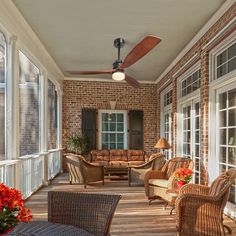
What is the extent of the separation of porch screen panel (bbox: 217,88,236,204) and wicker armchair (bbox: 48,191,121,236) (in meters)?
2.58

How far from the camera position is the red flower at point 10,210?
146 centimetres

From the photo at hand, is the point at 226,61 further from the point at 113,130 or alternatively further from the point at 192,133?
the point at 113,130

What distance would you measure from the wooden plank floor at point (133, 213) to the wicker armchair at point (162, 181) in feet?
0.58

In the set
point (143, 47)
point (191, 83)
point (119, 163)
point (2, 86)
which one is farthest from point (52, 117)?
point (143, 47)

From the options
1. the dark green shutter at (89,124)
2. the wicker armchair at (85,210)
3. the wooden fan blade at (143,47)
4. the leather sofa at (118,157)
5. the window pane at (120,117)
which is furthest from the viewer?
the window pane at (120,117)

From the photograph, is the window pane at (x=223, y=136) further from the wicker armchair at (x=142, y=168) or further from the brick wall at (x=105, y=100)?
the brick wall at (x=105, y=100)

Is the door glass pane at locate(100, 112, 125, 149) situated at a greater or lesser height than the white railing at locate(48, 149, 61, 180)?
greater

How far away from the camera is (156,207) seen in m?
4.50

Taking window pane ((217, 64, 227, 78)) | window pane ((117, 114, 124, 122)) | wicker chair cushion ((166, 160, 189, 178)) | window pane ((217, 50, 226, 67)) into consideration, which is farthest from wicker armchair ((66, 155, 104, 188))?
window pane ((217, 50, 226, 67))

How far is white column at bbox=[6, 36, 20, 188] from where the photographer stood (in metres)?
4.03

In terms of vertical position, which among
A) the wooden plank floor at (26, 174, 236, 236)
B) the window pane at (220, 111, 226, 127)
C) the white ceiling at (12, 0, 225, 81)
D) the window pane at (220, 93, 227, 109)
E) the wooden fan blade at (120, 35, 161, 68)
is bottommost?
the wooden plank floor at (26, 174, 236, 236)

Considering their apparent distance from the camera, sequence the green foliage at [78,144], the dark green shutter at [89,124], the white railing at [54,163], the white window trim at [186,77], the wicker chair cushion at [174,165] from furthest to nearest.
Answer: the dark green shutter at [89,124] < the green foliage at [78,144] < the white railing at [54,163] < the white window trim at [186,77] < the wicker chair cushion at [174,165]

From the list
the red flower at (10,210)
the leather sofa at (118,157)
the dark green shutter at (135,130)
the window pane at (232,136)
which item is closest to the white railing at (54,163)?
the leather sofa at (118,157)

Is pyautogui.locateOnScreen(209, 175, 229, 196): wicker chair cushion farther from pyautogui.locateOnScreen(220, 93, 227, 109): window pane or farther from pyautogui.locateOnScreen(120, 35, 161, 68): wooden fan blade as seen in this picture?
pyautogui.locateOnScreen(120, 35, 161, 68): wooden fan blade
